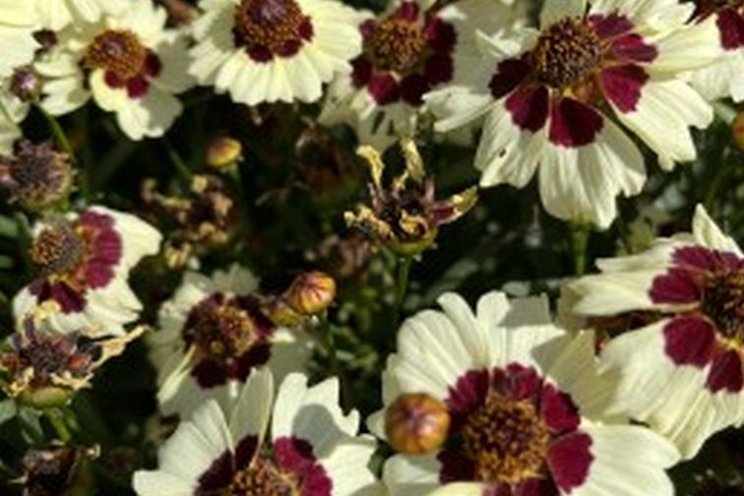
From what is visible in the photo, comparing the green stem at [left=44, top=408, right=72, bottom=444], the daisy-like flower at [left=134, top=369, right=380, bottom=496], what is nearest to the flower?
the green stem at [left=44, top=408, right=72, bottom=444]

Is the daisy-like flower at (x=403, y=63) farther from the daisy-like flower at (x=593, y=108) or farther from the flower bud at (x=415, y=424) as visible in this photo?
the flower bud at (x=415, y=424)

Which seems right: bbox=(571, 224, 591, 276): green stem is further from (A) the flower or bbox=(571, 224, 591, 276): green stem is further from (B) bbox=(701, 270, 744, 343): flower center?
(A) the flower

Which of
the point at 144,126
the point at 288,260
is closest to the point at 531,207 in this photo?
the point at 288,260

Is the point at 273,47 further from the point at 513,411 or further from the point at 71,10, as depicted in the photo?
the point at 513,411

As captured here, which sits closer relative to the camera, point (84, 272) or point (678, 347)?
point (678, 347)

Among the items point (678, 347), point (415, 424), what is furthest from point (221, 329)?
point (678, 347)

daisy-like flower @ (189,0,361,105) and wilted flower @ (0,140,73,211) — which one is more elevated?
daisy-like flower @ (189,0,361,105)

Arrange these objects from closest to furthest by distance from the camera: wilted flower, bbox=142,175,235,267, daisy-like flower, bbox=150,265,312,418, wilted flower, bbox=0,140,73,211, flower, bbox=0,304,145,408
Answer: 1. flower, bbox=0,304,145,408
2. daisy-like flower, bbox=150,265,312,418
3. wilted flower, bbox=0,140,73,211
4. wilted flower, bbox=142,175,235,267
